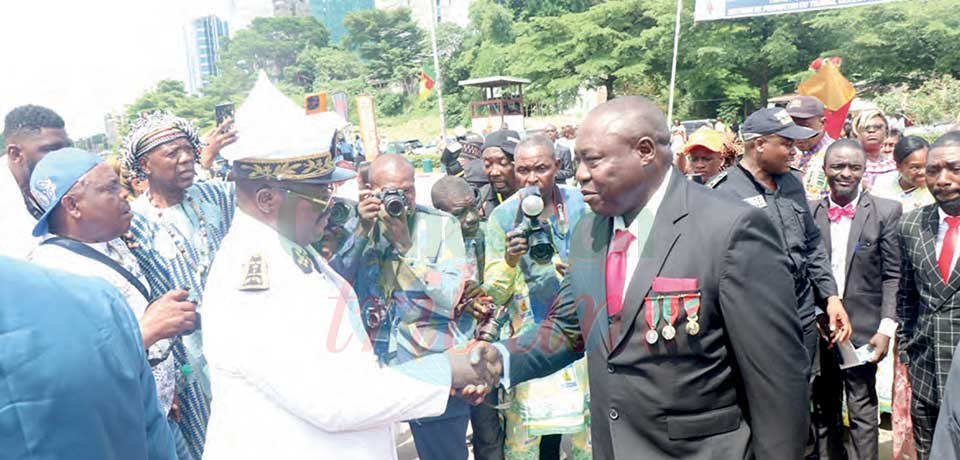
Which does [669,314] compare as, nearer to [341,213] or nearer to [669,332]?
[669,332]

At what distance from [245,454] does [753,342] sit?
1478 mm

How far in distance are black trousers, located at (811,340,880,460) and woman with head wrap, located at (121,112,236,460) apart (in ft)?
11.2

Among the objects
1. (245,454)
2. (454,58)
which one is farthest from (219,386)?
(454,58)

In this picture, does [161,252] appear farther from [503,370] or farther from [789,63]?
[789,63]

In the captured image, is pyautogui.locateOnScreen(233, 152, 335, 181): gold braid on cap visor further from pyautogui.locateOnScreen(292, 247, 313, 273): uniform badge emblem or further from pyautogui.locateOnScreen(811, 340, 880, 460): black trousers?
pyautogui.locateOnScreen(811, 340, 880, 460): black trousers

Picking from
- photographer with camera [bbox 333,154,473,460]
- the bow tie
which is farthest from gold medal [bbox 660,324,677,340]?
the bow tie

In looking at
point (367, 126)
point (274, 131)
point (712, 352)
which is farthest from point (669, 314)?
point (367, 126)

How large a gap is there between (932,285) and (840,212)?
99 centimetres

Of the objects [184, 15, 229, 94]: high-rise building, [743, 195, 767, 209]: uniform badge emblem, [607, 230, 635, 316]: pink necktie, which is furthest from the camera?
[743, 195, 767, 209]: uniform badge emblem

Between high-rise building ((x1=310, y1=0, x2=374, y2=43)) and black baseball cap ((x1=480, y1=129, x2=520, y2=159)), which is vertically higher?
high-rise building ((x1=310, y1=0, x2=374, y2=43))

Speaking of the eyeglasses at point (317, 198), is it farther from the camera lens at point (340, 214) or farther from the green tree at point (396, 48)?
the green tree at point (396, 48)

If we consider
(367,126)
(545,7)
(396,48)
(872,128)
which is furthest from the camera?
(545,7)

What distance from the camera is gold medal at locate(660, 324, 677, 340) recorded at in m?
1.99

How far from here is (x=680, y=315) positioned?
6.56 ft
